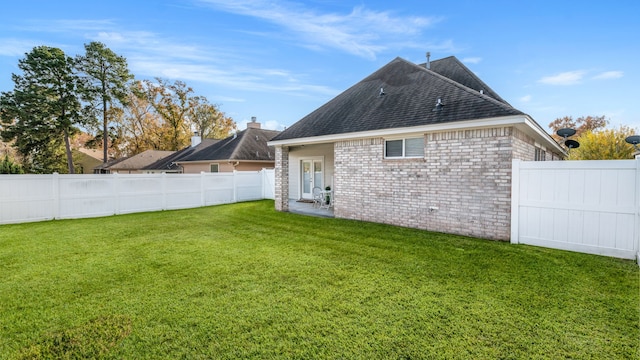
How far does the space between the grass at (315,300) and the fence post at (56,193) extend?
3.87m

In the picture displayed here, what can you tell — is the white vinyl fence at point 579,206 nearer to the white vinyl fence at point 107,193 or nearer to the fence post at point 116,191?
the white vinyl fence at point 107,193

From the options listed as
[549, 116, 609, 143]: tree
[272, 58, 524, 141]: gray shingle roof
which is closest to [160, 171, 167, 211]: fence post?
[272, 58, 524, 141]: gray shingle roof

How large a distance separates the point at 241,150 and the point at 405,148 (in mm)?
16273

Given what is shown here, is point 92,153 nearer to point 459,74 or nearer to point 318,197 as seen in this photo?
point 318,197

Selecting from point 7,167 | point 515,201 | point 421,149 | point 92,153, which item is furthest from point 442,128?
point 92,153

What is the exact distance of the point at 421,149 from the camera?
7926mm

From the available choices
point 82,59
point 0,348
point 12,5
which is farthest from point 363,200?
point 82,59

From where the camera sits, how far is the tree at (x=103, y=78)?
2597 centimetres

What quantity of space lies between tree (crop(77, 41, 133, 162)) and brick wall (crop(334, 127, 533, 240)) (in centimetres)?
2848

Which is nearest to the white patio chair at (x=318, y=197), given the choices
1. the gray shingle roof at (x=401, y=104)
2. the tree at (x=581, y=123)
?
the gray shingle roof at (x=401, y=104)

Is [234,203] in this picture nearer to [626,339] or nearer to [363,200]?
[363,200]

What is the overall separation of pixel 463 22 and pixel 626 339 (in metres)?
11.6

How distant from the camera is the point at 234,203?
47.8 feet

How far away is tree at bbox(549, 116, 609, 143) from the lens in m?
30.7
